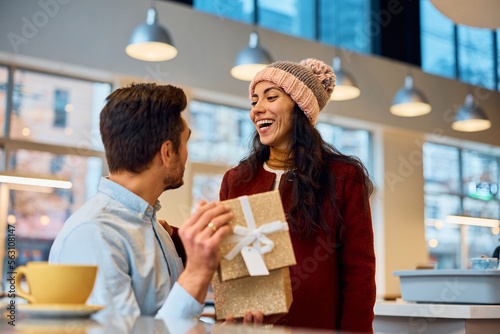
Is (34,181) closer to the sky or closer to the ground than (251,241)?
closer to the sky

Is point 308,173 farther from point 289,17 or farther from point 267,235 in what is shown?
point 289,17

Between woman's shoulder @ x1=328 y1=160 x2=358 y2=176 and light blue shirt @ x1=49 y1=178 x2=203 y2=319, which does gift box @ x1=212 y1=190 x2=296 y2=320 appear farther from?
woman's shoulder @ x1=328 y1=160 x2=358 y2=176

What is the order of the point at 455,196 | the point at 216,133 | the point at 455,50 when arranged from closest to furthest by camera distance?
the point at 216,133 → the point at 455,196 → the point at 455,50

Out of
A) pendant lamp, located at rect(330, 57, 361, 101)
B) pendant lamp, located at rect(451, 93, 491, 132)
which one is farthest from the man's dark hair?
pendant lamp, located at rect(451, 93, 491, 132)

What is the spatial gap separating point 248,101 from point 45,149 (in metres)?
2.63

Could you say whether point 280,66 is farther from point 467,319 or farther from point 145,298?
point 467,319

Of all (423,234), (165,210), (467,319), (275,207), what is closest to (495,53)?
(423,234)

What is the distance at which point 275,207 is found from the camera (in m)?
1.16

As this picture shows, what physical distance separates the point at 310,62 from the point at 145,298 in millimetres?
1300

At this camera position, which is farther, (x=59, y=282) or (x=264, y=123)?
(x=264, y=123)

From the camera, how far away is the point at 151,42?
458 cm

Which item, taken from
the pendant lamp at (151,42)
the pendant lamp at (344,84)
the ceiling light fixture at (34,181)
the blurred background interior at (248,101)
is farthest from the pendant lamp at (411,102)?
the ceiling light fixture at (34,181)

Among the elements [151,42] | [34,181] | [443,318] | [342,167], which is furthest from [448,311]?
[34,181]

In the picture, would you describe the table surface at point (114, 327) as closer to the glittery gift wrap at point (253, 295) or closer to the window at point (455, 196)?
the glittery gift wrap at point (253, 295)
